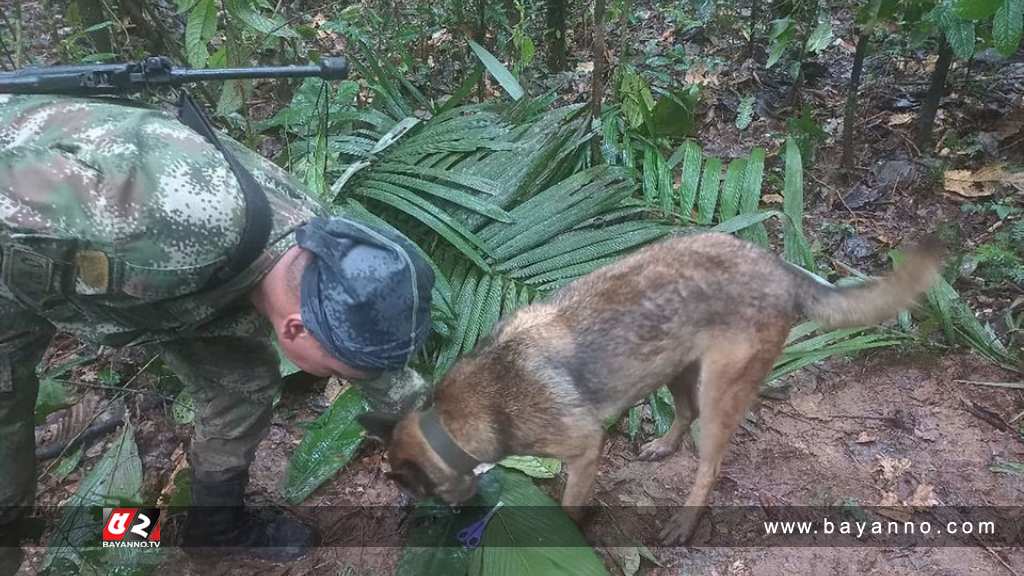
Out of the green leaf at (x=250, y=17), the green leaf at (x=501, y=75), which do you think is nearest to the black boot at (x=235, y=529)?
the green leaf at (x=250, y=17)

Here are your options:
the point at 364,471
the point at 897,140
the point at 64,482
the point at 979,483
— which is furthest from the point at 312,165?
the point at 897,140

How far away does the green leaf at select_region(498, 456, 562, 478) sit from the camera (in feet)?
10.8

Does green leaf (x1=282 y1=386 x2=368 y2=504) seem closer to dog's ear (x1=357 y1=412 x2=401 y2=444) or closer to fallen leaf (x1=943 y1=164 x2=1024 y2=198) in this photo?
dog's ear (x1=357 y1=412 x2=401 y2=444)

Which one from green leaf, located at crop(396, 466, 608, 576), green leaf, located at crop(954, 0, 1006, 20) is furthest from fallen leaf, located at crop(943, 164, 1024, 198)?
green leaf, located at crop(396, 466, 608, 576)

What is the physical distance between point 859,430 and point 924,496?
0.43 meters

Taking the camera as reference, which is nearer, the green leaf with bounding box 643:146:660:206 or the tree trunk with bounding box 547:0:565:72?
the green leaf with bounding box 643:146:660:206

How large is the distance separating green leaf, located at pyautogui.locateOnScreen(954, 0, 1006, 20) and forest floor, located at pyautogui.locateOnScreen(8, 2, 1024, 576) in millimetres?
1406

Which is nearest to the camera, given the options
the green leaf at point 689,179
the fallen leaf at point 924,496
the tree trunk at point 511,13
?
the fallen leaf at point 924,496

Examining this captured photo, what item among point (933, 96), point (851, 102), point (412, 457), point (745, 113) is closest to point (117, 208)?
point (412, 457)

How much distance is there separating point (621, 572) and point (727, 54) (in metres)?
5.19

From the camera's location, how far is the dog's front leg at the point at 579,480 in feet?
9.36

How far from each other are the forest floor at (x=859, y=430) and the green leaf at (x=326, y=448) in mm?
127

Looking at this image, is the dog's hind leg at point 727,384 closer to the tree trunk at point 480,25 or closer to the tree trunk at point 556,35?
the tree trunk at point 480,25

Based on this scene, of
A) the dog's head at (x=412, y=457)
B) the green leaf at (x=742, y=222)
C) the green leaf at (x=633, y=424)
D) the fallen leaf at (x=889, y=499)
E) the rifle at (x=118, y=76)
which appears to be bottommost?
the fallen leaf at (x=889, y=499)
